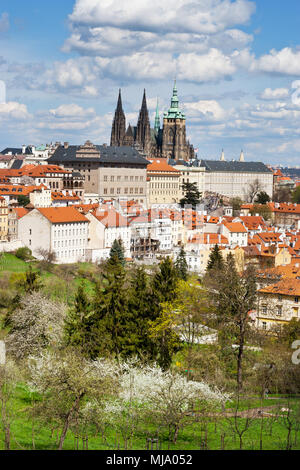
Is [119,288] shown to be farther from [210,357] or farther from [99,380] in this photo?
[99,380]

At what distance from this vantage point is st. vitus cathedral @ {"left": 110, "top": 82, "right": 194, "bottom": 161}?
13988cm

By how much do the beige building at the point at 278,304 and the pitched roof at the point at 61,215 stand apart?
2379cm

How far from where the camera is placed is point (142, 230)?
71688mm

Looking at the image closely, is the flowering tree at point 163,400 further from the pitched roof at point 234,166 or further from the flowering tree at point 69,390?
the pitched roof at point 234,166

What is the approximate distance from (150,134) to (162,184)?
98.7 ft

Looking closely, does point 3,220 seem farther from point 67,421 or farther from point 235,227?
point 67,421

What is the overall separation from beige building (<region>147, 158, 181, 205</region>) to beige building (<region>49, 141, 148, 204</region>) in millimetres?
5850

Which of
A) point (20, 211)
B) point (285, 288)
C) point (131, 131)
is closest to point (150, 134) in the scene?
point (131, 131)

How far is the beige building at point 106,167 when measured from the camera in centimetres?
9800

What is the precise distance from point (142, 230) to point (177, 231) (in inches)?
264

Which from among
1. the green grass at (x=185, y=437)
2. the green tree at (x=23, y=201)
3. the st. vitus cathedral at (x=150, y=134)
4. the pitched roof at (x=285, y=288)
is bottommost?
the green grass at (x=185, y=437)

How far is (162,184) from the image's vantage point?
11588 cm

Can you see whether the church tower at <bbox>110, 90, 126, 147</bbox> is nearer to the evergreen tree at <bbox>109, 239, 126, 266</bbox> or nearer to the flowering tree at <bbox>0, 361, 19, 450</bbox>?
the evergreen tree at <bbox>109, 239, 126, 266</bbox>

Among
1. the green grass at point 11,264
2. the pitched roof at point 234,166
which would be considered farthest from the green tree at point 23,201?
the pitched roof at point 234,166
